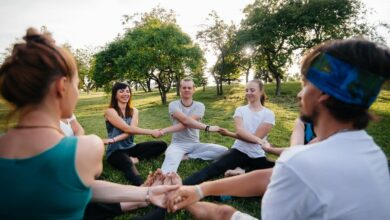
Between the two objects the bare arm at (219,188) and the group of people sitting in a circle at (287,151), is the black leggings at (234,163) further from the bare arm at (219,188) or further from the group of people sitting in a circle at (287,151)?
the group of people sitting in a circle at (287,151)

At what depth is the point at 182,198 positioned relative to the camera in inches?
144

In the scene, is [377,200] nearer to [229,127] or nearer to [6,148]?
[6,148]

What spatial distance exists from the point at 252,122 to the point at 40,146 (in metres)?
5.26

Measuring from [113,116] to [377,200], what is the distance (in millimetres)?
5955

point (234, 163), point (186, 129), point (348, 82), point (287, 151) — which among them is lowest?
point (234, 163)

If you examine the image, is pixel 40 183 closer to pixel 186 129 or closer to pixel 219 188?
pixel 219 188

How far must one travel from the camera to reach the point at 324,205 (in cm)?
181

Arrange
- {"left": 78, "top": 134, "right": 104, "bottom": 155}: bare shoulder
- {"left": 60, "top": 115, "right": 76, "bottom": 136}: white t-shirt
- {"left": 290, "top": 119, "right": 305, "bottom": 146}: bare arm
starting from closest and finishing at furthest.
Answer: {"left": 78, "top": 134, "right": 104, "bottom": 155}: bare shoulder
{"left": 290, "top": 119, "right": 305, "bottom": 146}: bare arm
{"left": 60, "top": 115, "right": 76, "bottom": 136}: white t-shirt

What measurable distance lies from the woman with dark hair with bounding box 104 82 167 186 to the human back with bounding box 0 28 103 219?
4473 millimetres

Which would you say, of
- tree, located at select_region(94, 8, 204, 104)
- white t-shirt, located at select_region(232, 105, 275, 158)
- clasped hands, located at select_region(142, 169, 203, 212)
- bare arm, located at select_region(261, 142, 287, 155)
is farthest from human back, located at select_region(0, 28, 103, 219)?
tree, located at select_region(94, 8, 204, 104)

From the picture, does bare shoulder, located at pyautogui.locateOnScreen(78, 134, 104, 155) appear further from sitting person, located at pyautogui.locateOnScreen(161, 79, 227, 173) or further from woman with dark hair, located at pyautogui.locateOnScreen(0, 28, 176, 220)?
sitting person, located at pyautogui.locateOnScreen(161, 79, 227, 173)

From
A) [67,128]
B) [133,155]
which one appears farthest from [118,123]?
[67,128]

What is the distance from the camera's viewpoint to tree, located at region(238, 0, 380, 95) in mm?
31438

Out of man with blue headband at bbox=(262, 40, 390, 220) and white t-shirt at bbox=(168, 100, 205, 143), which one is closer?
man with blue headband at bbox=(262, 40, 390, 220)
